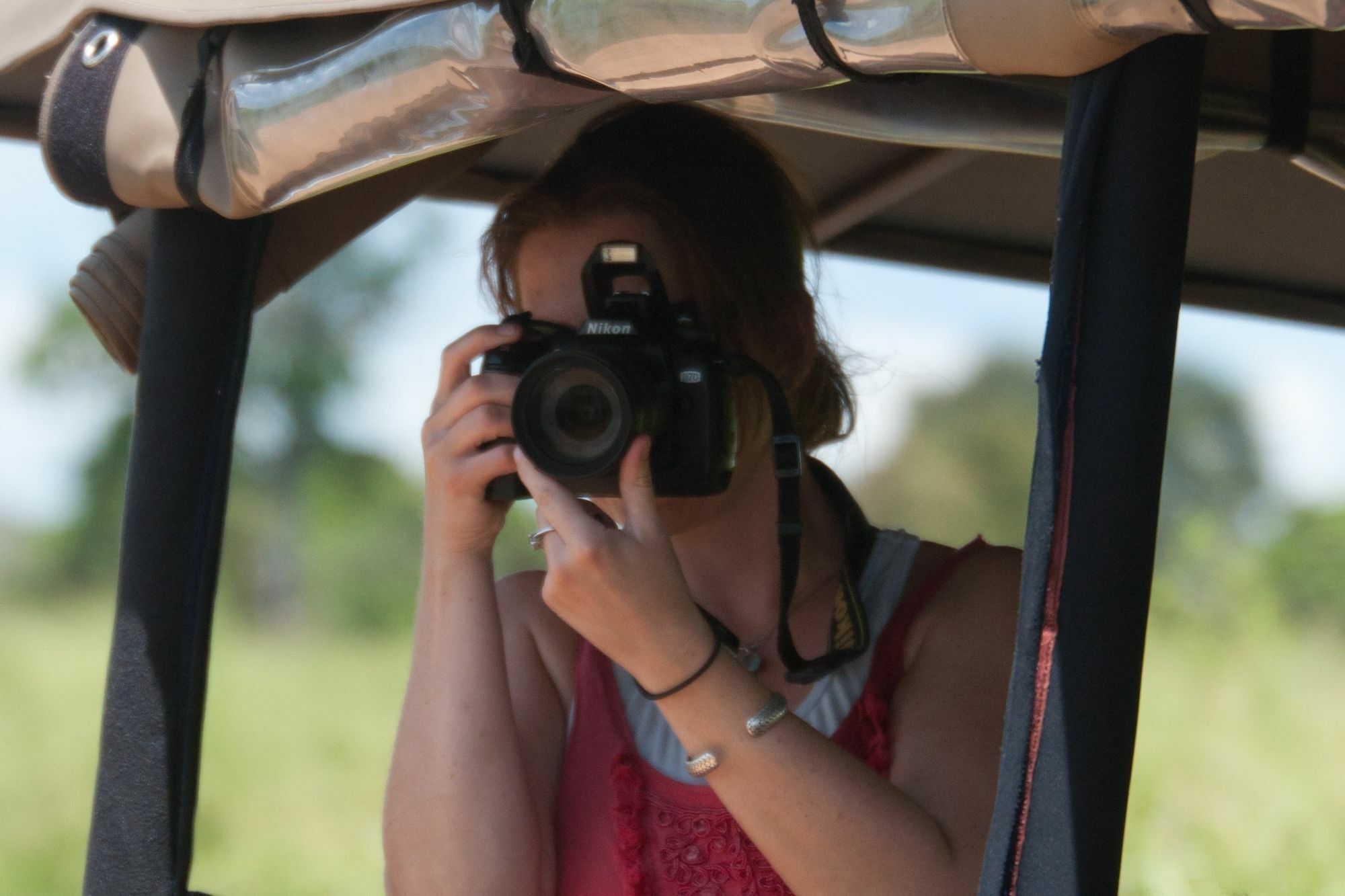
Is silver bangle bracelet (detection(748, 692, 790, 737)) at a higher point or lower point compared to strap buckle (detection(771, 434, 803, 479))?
lower

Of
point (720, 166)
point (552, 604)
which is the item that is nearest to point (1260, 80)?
point (720, 166)

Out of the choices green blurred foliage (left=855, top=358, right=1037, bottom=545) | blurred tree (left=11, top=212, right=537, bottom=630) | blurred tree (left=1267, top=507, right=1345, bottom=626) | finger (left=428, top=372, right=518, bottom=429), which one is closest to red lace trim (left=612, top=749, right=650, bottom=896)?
finger (left=428, top=372, right=518, bottom=429)

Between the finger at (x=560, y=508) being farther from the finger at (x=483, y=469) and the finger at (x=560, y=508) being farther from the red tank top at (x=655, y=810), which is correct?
the red tank top at (x=655, y=810)

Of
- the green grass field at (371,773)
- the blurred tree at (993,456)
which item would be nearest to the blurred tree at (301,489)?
the green grass field at (371,773)

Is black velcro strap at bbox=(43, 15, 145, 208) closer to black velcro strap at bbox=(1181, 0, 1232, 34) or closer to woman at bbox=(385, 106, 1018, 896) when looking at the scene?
woman at bbox=(385, 106, 1018, 896)

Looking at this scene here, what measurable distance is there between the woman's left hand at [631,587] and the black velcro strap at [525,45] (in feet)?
0.94

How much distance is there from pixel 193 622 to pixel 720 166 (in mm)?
644

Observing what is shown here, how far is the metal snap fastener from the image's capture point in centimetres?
121

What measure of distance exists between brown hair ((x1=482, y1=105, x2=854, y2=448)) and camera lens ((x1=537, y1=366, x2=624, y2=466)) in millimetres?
177

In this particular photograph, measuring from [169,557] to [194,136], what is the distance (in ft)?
1.18

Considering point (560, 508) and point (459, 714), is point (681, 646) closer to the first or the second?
point (560, 508)

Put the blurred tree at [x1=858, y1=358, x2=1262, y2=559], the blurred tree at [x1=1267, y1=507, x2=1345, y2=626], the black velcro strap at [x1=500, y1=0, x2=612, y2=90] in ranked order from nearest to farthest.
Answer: the black velcro strap at [x1=500, y1=0, x2=612, y2=90] → the blurred tree at [x1=1267, y1=507, x2=1345, y2=626] → the blurred tree at [x1=858, y1=358, x2=1262, y2=559]

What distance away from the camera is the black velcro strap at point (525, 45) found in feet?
3.19

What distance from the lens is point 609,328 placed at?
1.20m
